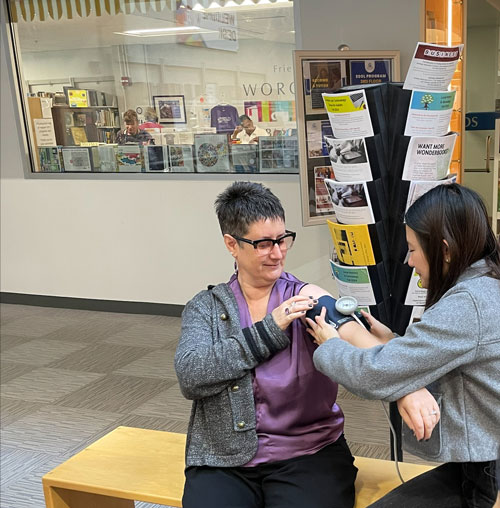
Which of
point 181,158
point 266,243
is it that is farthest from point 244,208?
point 181,158

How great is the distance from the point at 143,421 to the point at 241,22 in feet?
9.29

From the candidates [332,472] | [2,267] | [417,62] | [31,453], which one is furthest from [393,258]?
[2,267]

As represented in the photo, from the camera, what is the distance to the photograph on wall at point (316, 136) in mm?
3314

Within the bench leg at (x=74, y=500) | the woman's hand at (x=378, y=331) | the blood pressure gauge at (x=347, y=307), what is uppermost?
the blood pressure gauge at (x=347, y=307)

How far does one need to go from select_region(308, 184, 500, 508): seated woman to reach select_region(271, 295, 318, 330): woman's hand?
0.13 meters

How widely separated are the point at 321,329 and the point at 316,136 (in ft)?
6.28

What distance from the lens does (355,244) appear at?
259 centimetres

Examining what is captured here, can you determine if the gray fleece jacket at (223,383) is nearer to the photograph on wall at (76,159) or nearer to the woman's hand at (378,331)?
the woman's hand at (378,331)

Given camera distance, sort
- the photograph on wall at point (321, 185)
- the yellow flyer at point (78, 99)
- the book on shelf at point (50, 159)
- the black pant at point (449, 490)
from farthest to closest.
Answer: the book on shelf at point (50, 159)
the yellow flyer at point (78, 99)
the photograph on wall at point (321, 185)
the black pant at point (449, 490)

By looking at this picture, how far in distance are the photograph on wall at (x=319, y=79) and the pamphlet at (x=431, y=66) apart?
94 cm

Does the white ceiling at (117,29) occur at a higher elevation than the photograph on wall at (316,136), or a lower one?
higher

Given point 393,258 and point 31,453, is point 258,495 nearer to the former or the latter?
point 393,258

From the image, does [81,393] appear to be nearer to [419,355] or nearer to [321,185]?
[321,185]

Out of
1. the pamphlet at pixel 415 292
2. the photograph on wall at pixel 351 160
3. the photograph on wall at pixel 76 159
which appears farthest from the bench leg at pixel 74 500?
the photograph on wall at pixel 76 159
